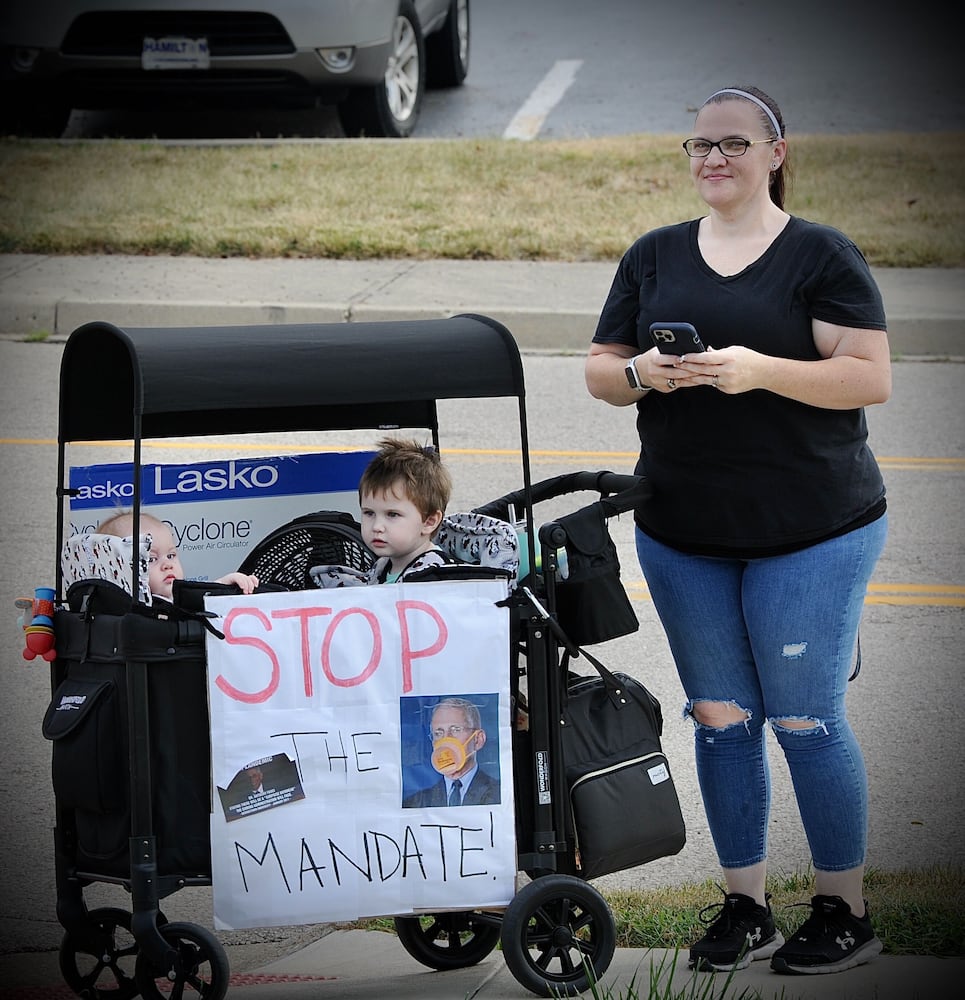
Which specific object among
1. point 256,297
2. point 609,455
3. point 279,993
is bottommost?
point 279,993

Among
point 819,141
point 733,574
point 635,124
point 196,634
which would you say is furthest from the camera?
point 635,124

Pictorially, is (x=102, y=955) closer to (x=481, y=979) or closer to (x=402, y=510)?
(x=481, y=979)

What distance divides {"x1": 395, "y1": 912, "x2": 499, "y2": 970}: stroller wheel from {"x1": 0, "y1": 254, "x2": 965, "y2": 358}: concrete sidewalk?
260 inches

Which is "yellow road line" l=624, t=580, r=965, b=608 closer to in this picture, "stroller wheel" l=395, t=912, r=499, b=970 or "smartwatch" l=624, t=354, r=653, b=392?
"stroller wheel" l=395, t=912, r=499, b=970

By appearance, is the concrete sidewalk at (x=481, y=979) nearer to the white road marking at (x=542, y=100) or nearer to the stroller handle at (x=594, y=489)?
the stroller handle at (x=594, y=489)

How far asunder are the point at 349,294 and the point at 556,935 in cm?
775

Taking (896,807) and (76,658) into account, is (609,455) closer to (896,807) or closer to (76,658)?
(896,807)

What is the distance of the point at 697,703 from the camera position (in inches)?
138

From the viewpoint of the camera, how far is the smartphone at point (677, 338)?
3113 millimetres

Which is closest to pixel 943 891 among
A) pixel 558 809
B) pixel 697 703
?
pixel 697 703

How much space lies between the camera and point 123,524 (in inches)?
146

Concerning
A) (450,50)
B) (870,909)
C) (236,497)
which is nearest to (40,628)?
(236,497)

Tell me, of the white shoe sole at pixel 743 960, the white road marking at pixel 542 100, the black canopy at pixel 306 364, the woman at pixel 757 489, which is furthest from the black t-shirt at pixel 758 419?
the white road marking at pixel 542 100

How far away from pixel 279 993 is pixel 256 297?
298 inches
